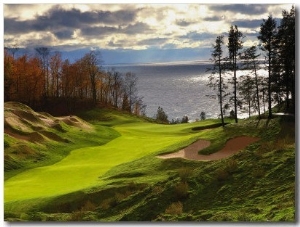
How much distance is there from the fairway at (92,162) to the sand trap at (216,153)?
16 cm

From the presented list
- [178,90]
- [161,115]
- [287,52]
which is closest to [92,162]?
[161,115]

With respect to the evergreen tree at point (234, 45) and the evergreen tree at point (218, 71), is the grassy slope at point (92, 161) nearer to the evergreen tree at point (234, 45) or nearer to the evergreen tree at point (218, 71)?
the evergreen tree at point (218, 71)

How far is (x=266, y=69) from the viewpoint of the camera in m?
5.96

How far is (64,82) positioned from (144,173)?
6.27 feet

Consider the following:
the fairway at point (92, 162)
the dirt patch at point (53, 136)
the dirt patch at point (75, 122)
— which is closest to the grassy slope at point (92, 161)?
the fairway at point (92, 162)

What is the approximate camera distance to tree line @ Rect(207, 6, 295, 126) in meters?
5.95

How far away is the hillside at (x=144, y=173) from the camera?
5816 millimetres

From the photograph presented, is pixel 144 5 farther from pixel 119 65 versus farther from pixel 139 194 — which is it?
pixel 139 194

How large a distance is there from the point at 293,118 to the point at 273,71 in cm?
77

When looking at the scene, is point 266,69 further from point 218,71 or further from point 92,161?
point 92,161

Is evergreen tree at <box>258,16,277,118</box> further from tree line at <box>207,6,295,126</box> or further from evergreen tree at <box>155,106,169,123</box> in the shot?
evergreen tree at <box>155,106,169,123</box>

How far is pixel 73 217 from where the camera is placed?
5965mm

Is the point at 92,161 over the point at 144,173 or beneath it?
over

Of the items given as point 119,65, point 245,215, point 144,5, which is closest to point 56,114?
point 119,65
